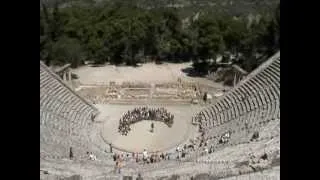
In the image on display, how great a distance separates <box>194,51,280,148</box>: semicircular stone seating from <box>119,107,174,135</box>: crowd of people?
0.49 metres

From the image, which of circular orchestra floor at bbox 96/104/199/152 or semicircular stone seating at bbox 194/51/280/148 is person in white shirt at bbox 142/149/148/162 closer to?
circular orchestra floor at bbox 96/104/199/152

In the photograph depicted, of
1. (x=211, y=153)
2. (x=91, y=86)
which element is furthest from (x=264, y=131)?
(x=91, y=86)

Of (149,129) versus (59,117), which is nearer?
(149,129)

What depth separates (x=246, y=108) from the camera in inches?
432

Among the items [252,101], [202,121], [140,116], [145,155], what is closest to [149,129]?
[140,116]

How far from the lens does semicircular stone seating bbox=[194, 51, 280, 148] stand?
10.6 m

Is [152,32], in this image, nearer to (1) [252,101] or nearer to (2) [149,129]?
(2) [149,129]

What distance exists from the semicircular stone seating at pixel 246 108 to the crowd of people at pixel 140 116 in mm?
489

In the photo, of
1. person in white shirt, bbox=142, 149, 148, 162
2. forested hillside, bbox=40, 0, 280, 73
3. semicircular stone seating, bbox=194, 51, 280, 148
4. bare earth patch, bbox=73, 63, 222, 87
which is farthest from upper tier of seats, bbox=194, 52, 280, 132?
person in white shirt, bbox=142, 149, 148, 162

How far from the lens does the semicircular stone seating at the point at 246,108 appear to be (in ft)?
34.8

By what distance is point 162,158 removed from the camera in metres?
10.3

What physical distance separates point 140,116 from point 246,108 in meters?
1.68

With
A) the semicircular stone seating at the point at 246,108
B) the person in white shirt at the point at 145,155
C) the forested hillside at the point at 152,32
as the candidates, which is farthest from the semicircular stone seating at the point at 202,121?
the forested hillside at the point at 152,32
